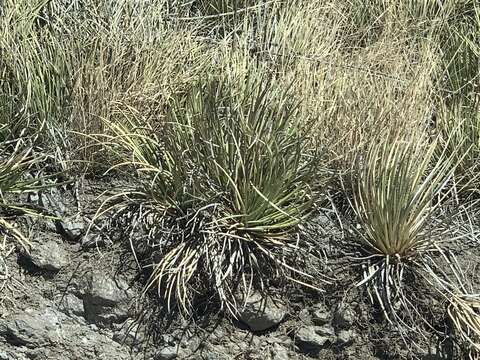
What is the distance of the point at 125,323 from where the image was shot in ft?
10.2

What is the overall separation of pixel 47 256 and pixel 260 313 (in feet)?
3.18

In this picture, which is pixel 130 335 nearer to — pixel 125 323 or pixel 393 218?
pixel 125 323

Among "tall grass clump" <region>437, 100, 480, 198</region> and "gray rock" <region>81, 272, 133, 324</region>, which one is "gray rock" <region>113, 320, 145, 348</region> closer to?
"gray rock" <region>81, 272, 133, 324</region>

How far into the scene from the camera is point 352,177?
3332 mm

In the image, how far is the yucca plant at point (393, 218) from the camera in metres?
3.15

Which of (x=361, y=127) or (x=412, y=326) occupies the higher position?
(x=361, y=127)

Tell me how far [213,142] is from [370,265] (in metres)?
0.89

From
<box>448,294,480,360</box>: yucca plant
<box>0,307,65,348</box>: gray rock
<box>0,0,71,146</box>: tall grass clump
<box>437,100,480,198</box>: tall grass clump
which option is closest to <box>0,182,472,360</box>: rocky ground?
<box>0,307,65,348</box>: gray rock

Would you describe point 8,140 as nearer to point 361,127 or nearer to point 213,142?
point 213,142

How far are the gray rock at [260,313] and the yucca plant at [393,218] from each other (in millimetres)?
396

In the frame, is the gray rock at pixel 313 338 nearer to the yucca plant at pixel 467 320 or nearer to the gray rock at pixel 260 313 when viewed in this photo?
the gray rock at pixel 260 313

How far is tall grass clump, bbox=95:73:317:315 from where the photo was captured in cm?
309

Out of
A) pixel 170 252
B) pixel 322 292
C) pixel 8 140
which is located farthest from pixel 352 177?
pixel 8 140

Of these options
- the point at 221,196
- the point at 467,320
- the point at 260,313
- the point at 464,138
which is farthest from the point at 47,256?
the point at 464,138
